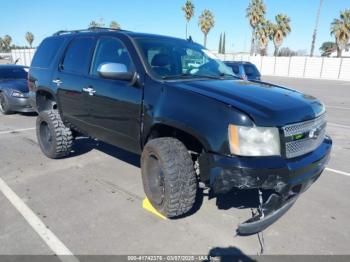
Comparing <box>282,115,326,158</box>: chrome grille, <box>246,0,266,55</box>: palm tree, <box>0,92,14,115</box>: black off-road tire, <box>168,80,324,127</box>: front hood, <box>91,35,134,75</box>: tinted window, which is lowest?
<box>0,92,14,115</box>: black off-road tire

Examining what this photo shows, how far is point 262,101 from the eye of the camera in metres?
3.11

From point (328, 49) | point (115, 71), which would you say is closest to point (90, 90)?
point (115, 71)

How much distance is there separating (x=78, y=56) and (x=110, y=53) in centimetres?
84

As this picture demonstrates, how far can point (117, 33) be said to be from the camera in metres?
4.20

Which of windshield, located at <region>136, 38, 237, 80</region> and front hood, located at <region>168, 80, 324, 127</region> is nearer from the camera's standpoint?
front hood, located at <region>168, 80, 324, 127</region>

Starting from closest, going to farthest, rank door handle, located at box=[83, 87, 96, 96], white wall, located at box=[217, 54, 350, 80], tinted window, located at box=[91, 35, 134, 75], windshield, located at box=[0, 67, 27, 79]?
tinted window, located at box=[91, 35, 134, 75], door handle, located at box=[83, 87, 96, 96], windshield, located at box=[0, 67, 27, 79], white wall, located at box=[217, 54, 350, 80]

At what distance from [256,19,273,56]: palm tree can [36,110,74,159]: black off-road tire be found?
49593 mm

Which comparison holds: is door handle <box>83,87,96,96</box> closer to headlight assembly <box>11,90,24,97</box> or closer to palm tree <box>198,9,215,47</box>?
headlight assembly <box>11,90,24,97</box>

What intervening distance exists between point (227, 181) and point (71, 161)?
3443 mm

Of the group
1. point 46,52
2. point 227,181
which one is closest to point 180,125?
point 227,181

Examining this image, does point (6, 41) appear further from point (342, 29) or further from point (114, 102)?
point (114, 102)

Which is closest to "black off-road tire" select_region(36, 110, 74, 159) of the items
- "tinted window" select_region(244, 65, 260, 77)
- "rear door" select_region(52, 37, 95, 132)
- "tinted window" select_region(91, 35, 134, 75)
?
"rear door" select_region(52, 37, 95, 132)

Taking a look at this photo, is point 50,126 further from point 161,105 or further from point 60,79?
point 161,105

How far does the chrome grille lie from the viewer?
2947mm
